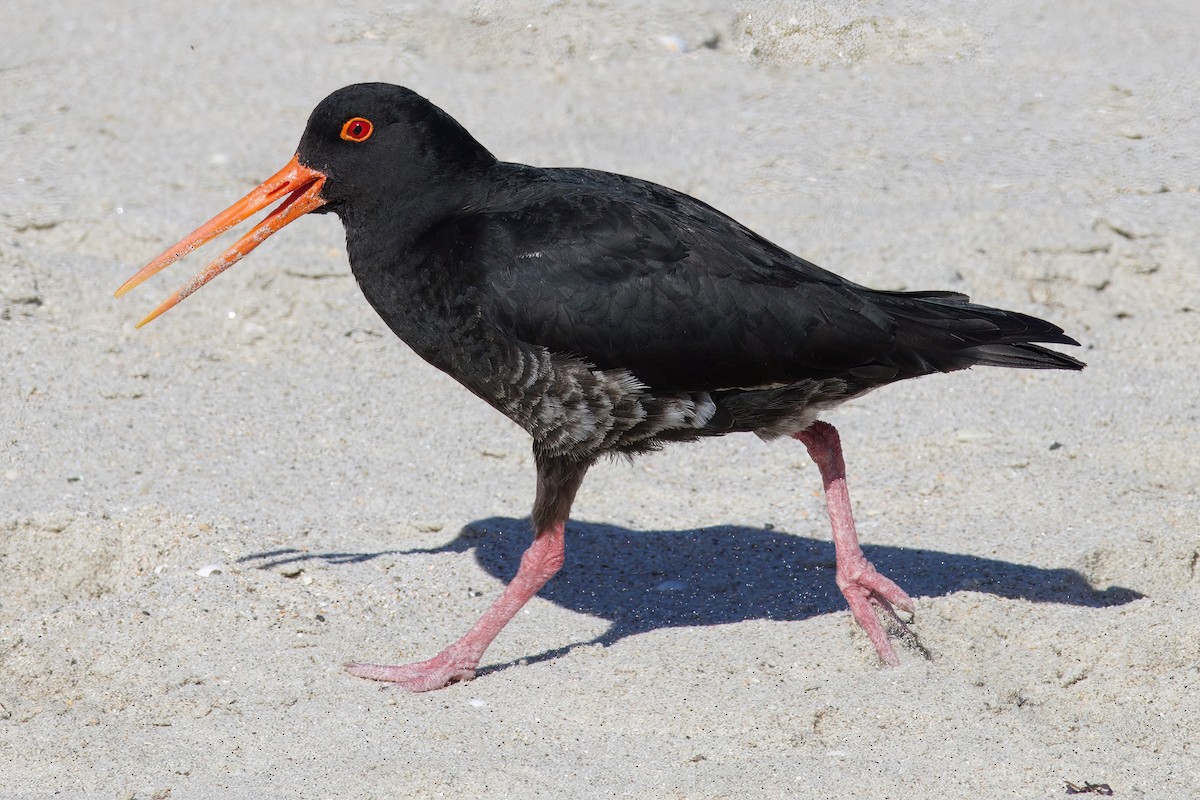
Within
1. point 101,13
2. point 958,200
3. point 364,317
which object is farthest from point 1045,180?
point 101,13

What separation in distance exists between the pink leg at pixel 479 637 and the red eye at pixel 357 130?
5.18 ft

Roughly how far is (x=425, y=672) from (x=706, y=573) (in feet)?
4.55

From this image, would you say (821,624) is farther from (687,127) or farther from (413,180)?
(687,127)

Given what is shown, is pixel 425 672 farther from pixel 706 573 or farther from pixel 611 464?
pixel 611 464

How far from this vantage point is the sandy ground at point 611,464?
451 centimetres

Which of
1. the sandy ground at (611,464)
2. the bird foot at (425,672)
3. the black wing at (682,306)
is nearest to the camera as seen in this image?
the sandy ground at (611,464)

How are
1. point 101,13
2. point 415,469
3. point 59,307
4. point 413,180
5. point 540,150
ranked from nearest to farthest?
point 413,180, point 415,469, point 59,307, point 540,150, point 101,13

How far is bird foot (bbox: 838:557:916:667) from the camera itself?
5.08 metres

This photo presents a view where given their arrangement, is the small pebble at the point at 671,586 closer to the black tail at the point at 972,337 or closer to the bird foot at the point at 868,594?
the bird foot at the point at 868,594

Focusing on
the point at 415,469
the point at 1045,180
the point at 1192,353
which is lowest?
the point at 415,469

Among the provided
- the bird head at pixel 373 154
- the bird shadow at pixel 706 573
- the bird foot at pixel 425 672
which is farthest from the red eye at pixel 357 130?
the bird foot at pixel 425 672

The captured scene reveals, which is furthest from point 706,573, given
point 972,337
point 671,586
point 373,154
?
point 373,154

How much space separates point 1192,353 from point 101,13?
330 inches

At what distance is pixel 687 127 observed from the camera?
31.4ft
